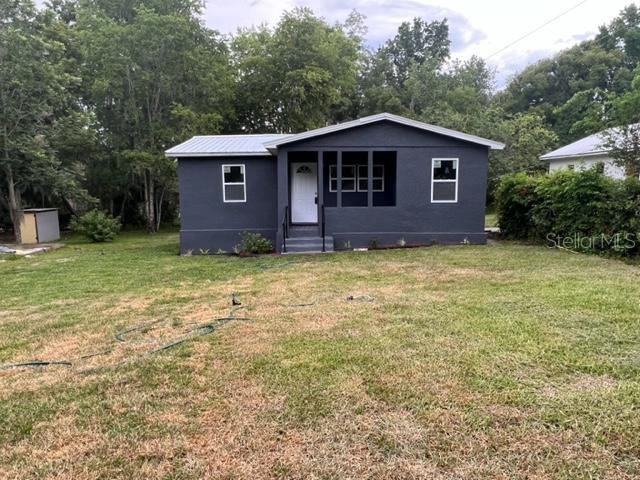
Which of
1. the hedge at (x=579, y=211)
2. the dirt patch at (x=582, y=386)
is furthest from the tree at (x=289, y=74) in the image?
the dirt patch at (x=582, y=386)

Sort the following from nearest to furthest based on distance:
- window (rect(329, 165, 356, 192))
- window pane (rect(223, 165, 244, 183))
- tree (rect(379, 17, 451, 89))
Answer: window pane (rect(223, 165, 244, 183)), window (rect(329, 165, 356, 192)), tree (rect(379, 17, 451, 89))

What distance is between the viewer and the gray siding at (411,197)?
1135 cm

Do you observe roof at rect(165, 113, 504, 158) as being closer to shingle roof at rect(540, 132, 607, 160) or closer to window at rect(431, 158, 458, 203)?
window at rect(431, 158, 458, 203)

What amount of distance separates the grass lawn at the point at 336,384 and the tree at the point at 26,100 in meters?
10.6

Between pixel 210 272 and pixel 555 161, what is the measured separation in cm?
1697

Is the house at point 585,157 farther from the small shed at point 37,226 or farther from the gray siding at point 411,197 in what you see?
the small shed at point 37,226

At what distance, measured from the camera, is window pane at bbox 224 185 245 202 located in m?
12.3

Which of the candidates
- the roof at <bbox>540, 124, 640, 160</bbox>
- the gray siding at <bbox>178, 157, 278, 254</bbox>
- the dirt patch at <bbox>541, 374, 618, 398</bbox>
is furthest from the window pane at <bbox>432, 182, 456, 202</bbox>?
the dirt patch at <bbox>541, 374, 618, 398</bbox>

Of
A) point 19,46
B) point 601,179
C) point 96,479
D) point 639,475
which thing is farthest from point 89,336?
point 19,46

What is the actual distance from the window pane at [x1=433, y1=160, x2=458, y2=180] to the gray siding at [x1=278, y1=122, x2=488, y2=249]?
15cm

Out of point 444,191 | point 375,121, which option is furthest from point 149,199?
point 444,191

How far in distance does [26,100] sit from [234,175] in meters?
8.64

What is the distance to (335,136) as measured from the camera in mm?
11359

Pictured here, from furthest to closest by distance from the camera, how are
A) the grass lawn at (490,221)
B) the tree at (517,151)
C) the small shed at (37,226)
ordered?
the tree at (517,151), the grass lawn at (490,221), the small shed at (37,226)
